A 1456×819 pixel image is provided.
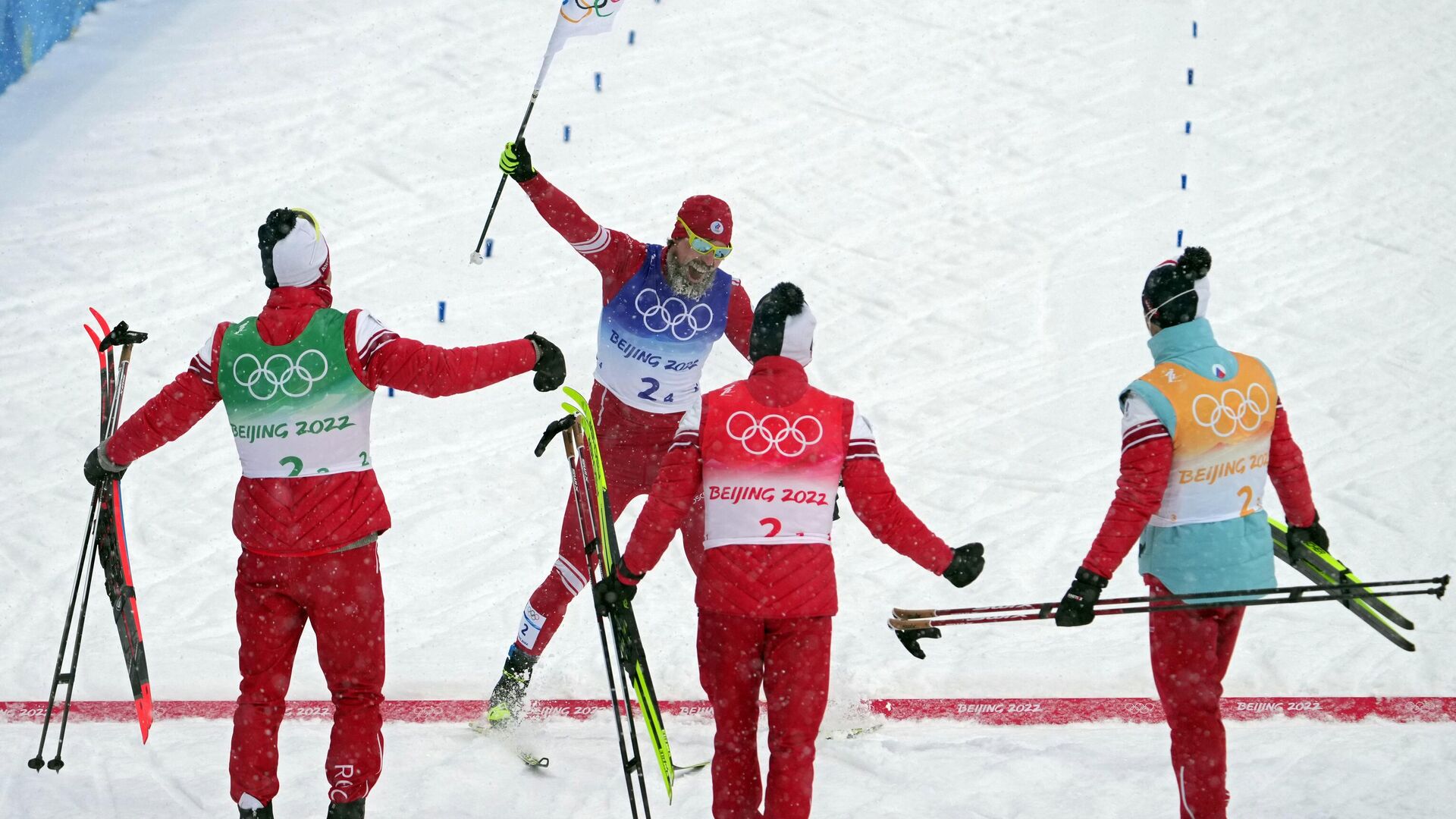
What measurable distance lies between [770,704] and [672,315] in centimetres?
168

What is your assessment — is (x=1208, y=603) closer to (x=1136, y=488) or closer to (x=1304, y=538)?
(x=1136, y=488)

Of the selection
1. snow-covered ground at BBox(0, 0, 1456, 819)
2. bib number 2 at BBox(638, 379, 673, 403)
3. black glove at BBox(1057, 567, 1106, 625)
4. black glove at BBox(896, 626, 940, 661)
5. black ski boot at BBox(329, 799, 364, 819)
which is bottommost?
snow-covered ground at BBox(0, 0, 1456, 819)

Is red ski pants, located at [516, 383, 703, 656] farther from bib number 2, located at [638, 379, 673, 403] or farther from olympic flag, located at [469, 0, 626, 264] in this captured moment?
olympic flag, located at [469, 0, 626, 264]

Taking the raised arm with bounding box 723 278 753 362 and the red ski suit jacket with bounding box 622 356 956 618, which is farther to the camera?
the raised arm with bounding box 723 278 753 362

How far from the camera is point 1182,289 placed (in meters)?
3.70

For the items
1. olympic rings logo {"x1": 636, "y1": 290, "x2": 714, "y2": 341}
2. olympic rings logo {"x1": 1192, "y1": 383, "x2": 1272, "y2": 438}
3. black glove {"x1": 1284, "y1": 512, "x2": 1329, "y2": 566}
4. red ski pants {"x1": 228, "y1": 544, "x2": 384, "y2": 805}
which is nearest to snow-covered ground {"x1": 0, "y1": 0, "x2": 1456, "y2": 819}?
red ski pants {"x1": 228, "y1": 544, "x2": 384, "y2": 805}

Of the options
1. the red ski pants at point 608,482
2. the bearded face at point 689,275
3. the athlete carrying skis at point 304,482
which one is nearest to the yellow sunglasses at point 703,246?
the bearded face at point 689,275

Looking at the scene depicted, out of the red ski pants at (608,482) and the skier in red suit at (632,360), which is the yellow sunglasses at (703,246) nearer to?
the skier in red suit at (632,360)

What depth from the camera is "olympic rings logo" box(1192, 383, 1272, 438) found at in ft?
11.8

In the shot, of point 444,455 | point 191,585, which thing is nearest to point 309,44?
point 444,455

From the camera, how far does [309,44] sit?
11.6 m

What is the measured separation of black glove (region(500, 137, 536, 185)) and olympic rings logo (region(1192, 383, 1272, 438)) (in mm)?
2314

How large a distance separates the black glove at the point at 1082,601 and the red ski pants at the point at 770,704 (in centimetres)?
66

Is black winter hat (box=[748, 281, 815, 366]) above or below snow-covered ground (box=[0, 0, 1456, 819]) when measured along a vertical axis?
above
